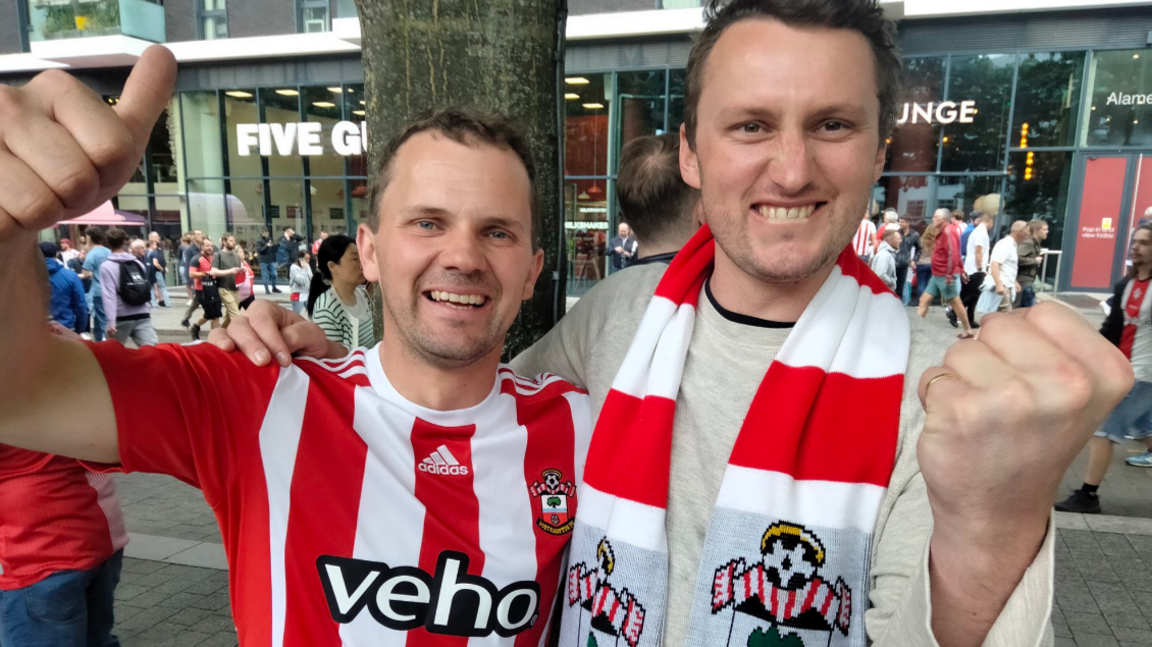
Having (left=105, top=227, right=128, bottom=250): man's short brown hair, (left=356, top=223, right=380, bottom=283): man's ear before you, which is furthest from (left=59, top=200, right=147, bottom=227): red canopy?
(left=356, top=223, right=380, bottom=283): man's ear

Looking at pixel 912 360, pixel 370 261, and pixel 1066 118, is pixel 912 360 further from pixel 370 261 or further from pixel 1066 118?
pixel 1066 118

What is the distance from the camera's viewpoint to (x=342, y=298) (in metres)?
4.96

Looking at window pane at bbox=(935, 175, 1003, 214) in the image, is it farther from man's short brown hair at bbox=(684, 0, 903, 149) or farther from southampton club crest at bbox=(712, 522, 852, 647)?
southampton club crest at bbox=(712, 522, 852, 647)

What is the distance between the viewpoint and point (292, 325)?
1.71 m

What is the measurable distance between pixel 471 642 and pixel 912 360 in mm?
1096

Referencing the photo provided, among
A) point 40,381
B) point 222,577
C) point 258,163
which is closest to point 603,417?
point 40,381

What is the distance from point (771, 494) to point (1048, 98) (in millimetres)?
15614

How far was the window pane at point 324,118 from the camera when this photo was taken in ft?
55.6

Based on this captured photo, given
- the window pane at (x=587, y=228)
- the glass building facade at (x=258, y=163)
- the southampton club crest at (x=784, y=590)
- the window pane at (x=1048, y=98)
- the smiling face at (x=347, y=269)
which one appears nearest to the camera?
the southampton club crest at (x=784, y=590)

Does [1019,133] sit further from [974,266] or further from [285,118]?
[285,118]

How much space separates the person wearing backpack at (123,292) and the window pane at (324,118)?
408 inches

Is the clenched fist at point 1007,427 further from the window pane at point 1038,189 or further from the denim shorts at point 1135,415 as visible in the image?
the window pane at point 1038,189

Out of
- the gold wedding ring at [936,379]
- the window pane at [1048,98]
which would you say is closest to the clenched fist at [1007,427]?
the gold wedding ring at [936,379]

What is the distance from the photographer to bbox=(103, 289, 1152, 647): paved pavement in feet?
11.2
